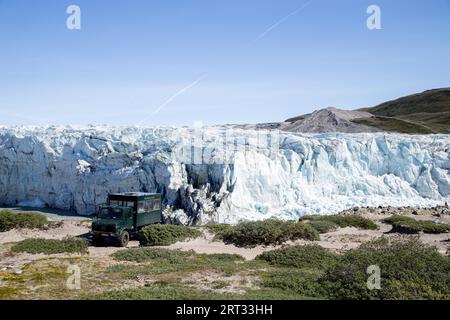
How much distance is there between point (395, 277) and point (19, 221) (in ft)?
55.1

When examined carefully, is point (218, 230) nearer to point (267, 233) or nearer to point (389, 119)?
point (267, 233)

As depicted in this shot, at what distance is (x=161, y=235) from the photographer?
18188mm

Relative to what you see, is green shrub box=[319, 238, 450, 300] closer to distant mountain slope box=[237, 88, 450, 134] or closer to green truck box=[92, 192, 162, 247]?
green truck box=[92, 192, 162, 247]

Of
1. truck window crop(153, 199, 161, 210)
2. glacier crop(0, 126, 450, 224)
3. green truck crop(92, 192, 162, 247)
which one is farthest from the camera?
glacier crop(0, 126, 450, 224)

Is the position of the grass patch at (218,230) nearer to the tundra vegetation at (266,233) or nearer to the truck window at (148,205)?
the tundra vegetation at (266,233)

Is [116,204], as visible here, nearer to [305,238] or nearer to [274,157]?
[305,238]

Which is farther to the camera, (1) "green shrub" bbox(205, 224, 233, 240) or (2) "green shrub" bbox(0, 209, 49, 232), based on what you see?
(2) "green shrub" bbox(0, 209, 49, 232)

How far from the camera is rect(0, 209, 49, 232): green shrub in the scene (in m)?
20.4

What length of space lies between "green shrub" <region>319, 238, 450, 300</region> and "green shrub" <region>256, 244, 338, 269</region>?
5.96 feet

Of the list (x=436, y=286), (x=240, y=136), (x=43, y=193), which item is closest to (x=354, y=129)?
(x=240, y=136)

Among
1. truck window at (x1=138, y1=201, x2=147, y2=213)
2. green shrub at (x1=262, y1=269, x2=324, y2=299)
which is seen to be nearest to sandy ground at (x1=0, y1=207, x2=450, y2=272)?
truck window at (x1=138, y1=201, x2=147, y2=213)
